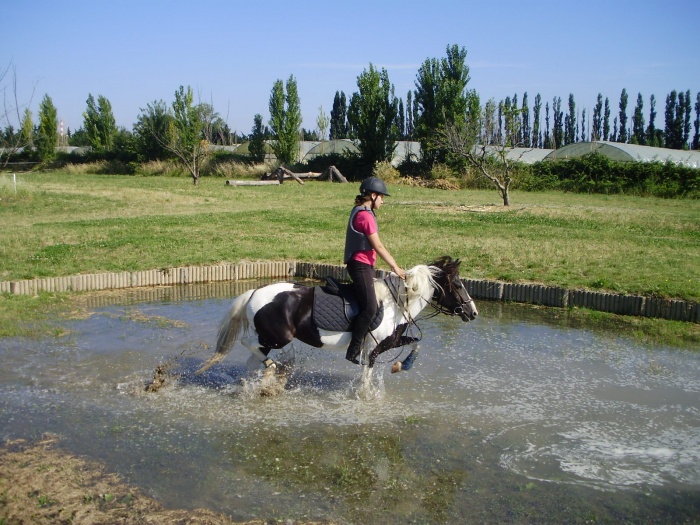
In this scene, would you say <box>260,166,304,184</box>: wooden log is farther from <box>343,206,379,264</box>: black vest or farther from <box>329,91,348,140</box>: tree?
<box>329,91,348,140</box>: tree

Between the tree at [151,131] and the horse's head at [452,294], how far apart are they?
157 feet

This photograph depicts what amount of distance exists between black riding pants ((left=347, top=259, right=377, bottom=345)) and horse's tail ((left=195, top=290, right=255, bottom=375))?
54.5 inches

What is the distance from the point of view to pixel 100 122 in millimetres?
66000

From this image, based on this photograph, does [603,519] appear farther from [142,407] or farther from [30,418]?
[30,418]

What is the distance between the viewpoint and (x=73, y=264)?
15320 millimetres

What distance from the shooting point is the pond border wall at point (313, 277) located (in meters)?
12.3

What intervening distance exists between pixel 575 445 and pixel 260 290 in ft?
13.3

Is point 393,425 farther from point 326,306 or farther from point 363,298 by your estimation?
point 326,306

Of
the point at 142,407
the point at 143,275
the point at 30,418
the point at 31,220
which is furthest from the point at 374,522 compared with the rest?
the point at 31,220

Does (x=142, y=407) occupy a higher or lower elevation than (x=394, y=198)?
lower

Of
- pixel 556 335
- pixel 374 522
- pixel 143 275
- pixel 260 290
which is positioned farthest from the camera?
pixel 143 275

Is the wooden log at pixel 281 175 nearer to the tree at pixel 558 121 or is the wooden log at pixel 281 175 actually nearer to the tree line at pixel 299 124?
the tree line at pixel 299 124

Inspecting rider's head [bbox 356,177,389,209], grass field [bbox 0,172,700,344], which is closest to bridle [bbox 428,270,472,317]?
rider's head [bbox 356,177,389,209]

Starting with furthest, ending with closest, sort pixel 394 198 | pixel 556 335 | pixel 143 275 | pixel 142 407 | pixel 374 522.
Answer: pixel 394 198
pixel 143 275
pixel 556 335
pixel 142 407
pixel 374 522
